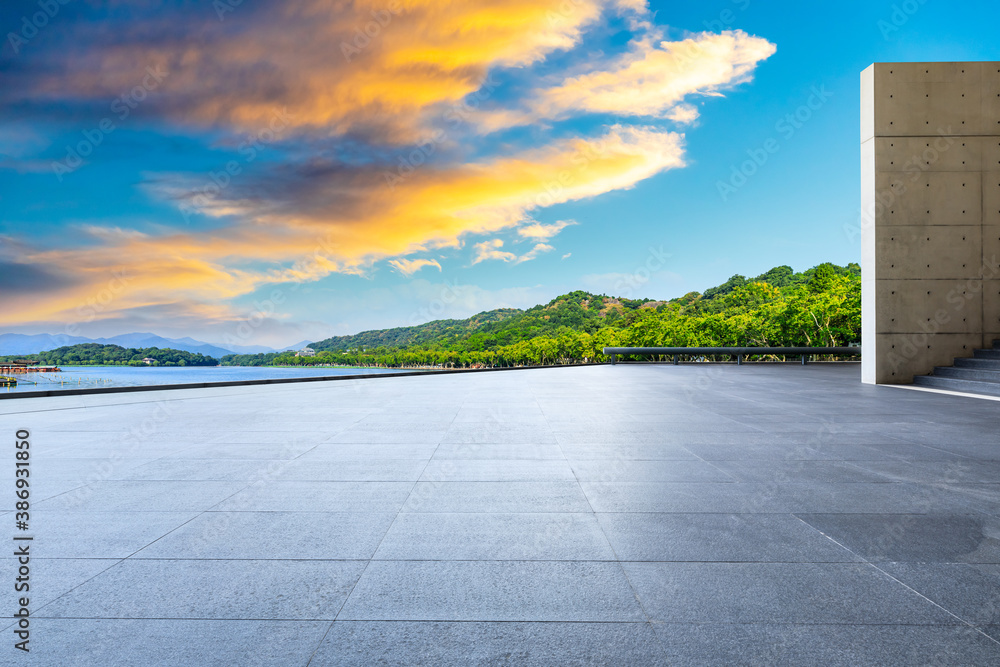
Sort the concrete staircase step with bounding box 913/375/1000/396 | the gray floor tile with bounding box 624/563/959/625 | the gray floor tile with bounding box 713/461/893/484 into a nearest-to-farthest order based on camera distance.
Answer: the gray floor tile with bounding box 624/563/959/625 → the gray floor tile with bounding box 713/461/893/484 → the concrete staircase step with bounding box 913/375/1000/396

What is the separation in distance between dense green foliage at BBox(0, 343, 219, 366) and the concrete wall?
2969 centimetres

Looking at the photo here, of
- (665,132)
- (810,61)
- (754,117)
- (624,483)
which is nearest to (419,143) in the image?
(624,483)

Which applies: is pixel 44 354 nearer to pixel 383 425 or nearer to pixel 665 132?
pixel 383 425

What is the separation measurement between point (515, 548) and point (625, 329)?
56.5 m

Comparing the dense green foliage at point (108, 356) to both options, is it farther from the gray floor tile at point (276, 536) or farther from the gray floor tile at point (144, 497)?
the gray floor tile at point (276, 536)

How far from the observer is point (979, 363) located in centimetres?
1212

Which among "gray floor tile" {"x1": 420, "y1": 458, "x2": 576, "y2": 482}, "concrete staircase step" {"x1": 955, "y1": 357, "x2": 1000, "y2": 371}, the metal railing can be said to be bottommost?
"gray floor tile" {"x1": 420, "y1": 458, "x2": 576, "y2": 482}

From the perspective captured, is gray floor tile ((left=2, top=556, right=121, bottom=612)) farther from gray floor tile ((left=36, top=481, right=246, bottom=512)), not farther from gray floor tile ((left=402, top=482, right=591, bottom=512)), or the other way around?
gray floor tile ((left=402, top=482, right=591, bottom=512))

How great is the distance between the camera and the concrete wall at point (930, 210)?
12.9 m

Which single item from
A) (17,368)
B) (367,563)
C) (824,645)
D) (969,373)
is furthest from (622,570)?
(17,368)

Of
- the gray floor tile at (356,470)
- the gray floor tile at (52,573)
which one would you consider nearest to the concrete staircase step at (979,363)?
the gray floor tile at (356,470)

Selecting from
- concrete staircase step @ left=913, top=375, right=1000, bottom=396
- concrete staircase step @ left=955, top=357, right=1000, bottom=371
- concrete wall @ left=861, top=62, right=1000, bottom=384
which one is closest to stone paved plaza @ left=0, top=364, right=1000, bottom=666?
concrete staircase step @ left=913, top=375, right=1000, bottom=396

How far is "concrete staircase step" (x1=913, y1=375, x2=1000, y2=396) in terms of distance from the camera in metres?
10.7

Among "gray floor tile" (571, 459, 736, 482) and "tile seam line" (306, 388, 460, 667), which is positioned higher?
"gray floor tile" (571, 459, 736, 482)
